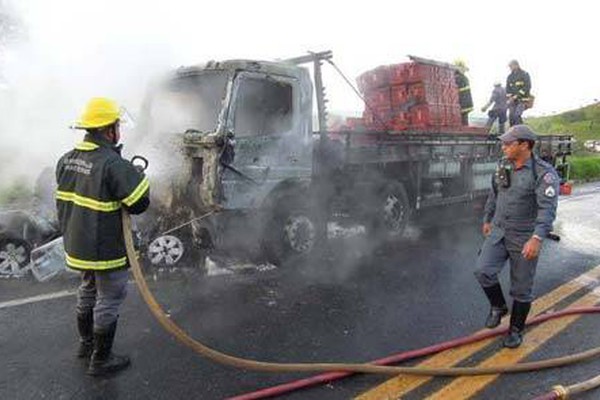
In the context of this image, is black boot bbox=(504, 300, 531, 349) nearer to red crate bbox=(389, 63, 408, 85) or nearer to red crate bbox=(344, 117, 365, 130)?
red crate bbox=(344, 117, 365, 130)

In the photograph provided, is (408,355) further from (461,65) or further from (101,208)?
(461,65)

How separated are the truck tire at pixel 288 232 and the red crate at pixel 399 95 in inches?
127

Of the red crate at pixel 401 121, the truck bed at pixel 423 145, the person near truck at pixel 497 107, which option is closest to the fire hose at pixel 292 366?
the truck bed at pixel 423 145

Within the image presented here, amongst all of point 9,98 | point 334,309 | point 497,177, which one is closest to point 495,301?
point 497,177

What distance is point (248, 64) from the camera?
20.8 ft

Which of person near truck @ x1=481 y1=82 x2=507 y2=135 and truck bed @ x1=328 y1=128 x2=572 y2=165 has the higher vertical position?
person near truck @ x1=481 y1=82 x2=507 y2=135

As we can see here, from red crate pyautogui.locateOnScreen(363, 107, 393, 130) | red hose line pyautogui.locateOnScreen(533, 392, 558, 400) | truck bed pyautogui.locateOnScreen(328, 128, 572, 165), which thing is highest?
red crate pyautogui.locateOnScreen(363, 107, 393, 130)

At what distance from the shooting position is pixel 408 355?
3953 mm

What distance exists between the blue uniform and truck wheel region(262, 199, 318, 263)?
264 centimetres

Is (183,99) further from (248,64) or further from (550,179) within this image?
(550,179)

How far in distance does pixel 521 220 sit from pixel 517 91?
25.0ft

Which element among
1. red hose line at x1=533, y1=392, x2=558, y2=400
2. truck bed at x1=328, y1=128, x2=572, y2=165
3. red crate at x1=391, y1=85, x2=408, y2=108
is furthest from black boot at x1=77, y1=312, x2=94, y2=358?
red crate at x1=391, y1=85, x2=408, y2=108

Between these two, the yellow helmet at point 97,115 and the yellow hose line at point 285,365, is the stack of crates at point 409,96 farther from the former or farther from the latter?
the yellow helmet at point 97,115

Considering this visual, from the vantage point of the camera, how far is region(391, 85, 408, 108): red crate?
9.34 m
